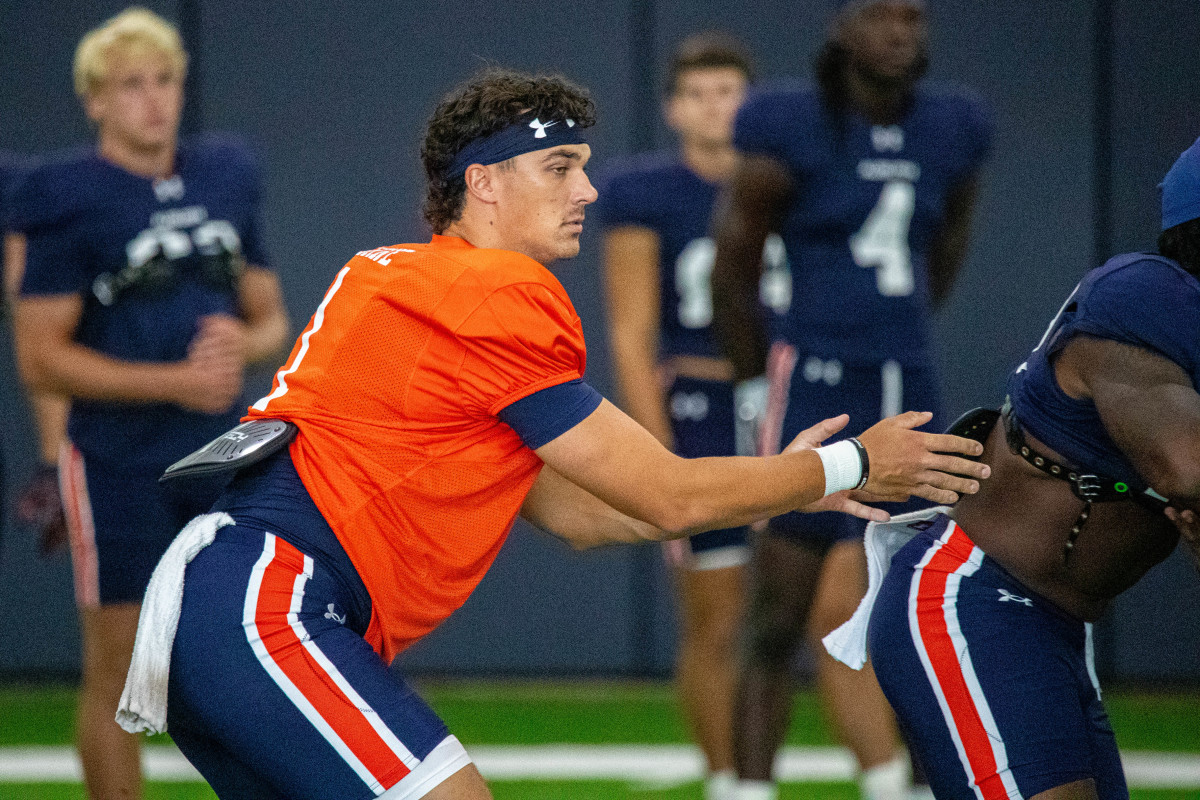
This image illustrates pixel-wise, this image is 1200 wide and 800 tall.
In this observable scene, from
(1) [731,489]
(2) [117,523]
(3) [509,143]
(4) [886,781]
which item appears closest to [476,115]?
(3) [509,143]

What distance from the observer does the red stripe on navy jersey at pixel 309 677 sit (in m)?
2.31

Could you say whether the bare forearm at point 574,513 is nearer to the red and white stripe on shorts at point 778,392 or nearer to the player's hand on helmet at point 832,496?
the player's hand on helmet at point 832,496

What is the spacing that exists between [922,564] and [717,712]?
6.52 feet

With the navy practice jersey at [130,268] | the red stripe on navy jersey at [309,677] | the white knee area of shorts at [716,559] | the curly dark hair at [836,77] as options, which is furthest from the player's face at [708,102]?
the red stripe on navy jersey at [309,677]

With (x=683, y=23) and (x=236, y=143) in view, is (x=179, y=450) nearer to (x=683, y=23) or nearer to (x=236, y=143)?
(x=236, y=143)

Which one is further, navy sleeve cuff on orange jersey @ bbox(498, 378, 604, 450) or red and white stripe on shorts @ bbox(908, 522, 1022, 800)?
red and white stripe on shorts @ bbox(908, 522, 1022, 800)

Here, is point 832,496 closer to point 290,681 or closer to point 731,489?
point 731,489

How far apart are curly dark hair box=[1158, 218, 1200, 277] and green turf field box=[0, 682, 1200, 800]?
2.85 meters

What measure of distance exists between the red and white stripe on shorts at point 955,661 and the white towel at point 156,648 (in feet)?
4.17

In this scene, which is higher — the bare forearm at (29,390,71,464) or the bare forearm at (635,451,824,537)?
the bare forearm at (635,451,824,537)

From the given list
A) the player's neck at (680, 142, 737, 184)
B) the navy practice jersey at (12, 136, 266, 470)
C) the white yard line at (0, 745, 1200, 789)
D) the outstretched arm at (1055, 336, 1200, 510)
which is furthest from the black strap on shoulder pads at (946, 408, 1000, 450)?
the white yard line at (0, 745, 1200, 789)

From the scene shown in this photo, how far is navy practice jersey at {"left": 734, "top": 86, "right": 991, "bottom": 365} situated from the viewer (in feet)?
13.8

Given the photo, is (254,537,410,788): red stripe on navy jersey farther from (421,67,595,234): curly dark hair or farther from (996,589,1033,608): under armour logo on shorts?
(996,589,1033,608): under armour logo on shorts

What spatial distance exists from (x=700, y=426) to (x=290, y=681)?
2.67 metres
